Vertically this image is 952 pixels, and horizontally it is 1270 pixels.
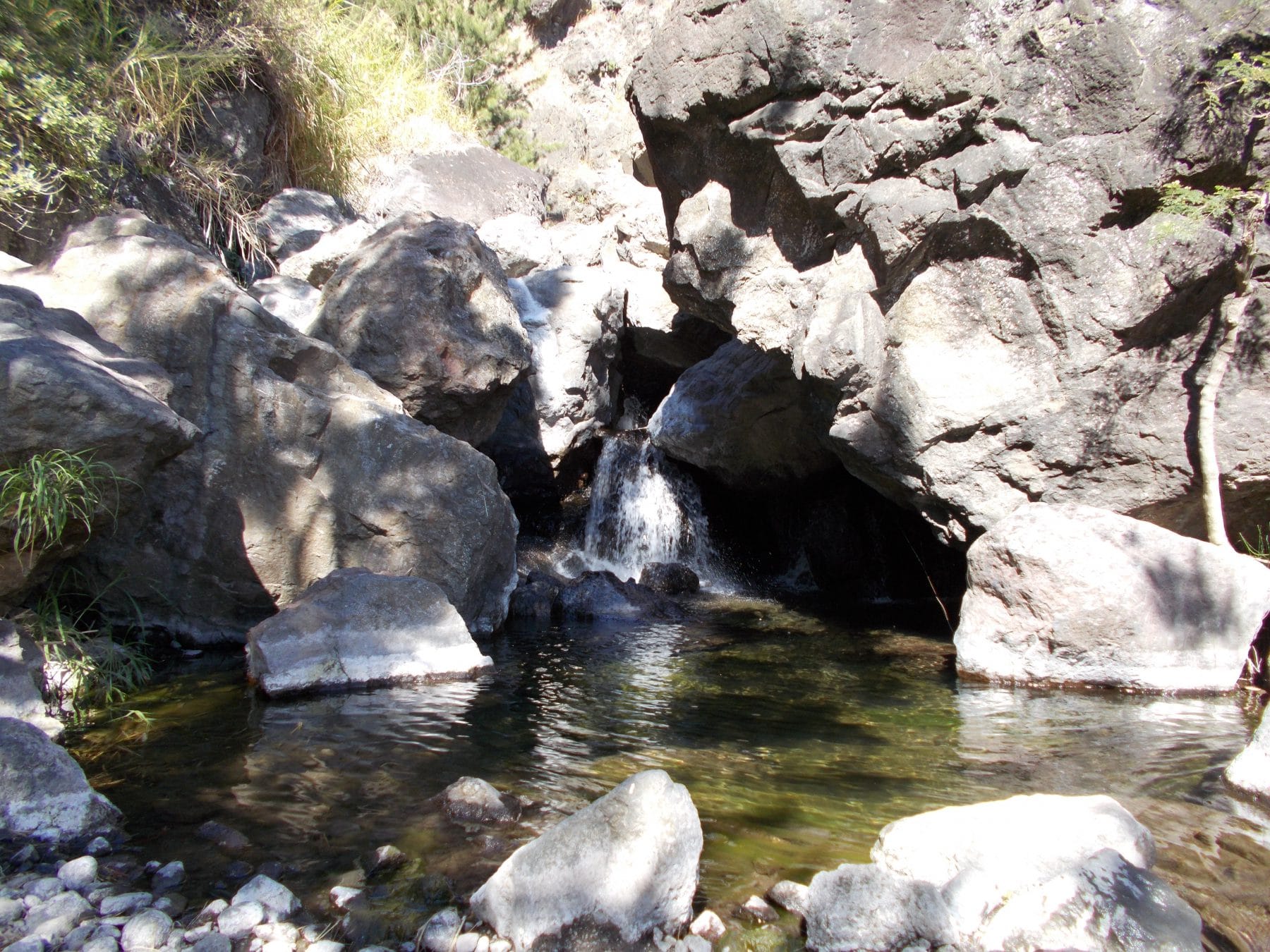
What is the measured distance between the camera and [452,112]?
16.9 m

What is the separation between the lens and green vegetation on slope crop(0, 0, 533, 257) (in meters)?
7.11

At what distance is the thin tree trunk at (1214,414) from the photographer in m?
6.28

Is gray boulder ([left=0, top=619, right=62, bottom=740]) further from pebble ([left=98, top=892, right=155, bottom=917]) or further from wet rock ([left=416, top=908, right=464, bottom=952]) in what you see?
wet rock ([left=416, top=908, right=464, bottom=952])

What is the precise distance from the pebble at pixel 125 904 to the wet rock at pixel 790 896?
2.09 meters

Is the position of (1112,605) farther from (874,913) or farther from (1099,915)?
(874,913)

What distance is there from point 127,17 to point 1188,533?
12083mm

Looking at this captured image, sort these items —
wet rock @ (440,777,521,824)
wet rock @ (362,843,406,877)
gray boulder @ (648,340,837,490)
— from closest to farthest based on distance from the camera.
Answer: wet rock @ (362,843,406,877)
wet rock @ (440,777,521,824)
gray boulder @ (648,340,837,490)

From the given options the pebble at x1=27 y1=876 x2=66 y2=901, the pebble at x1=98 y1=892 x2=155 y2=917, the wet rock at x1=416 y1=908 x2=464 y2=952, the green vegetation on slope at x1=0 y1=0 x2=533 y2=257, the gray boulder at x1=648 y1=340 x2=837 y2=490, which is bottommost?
the wet rock at x1=416 y1=908 x2=464 y2=952

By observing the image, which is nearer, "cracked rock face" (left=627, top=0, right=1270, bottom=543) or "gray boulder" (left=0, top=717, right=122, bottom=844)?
"gray boulder" (left=0, top=717, right=122, bottom=844)

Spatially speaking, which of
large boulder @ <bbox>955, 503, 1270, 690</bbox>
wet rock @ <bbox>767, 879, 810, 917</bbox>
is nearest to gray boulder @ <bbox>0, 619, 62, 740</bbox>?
wet rock @ <bbox>767, 879, 810, 917</bbox>

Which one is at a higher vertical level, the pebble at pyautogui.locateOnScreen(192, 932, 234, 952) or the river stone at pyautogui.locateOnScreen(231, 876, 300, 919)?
the river stone at pyautogui.locateOnScreen(231, 876, 300, 919)

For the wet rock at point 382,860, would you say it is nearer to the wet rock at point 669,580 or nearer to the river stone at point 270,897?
the river stone at point 270,897

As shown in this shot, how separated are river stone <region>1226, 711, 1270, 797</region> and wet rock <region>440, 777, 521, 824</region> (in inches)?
134

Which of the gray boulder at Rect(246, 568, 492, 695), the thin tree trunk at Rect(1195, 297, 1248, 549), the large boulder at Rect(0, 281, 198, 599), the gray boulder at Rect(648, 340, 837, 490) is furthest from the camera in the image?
the gray boulder at Rect(648, 340, 837, 490)
